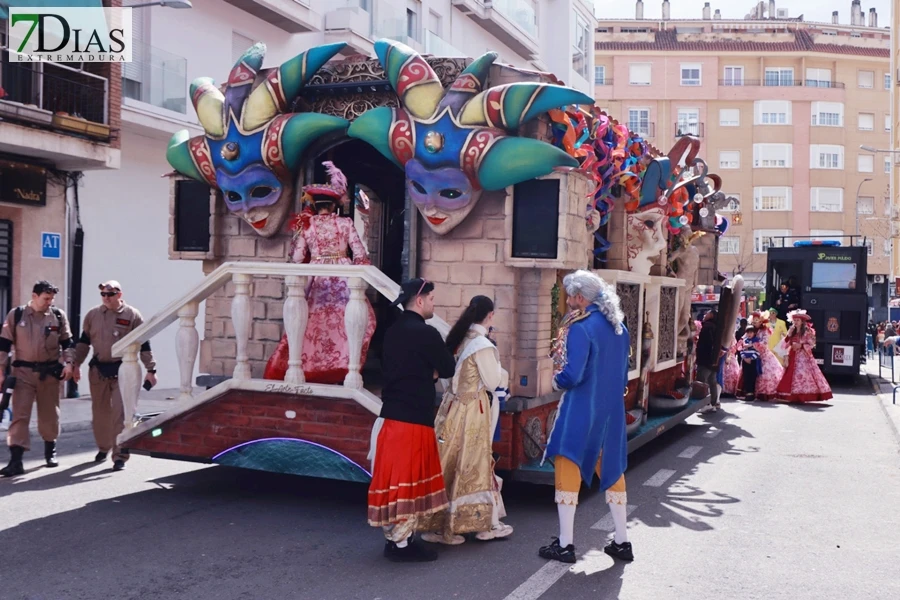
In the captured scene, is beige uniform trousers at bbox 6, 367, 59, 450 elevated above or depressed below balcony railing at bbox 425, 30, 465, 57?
below

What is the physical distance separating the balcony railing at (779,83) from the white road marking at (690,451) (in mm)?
44510

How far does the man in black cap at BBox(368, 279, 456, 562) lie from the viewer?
5562 mm

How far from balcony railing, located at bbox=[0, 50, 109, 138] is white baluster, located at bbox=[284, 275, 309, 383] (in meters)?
8.94

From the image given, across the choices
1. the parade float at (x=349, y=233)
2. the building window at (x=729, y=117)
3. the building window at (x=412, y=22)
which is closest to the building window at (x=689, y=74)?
the building window at (x=729, y=117)

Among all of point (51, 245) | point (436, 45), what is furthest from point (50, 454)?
point (436, 45)

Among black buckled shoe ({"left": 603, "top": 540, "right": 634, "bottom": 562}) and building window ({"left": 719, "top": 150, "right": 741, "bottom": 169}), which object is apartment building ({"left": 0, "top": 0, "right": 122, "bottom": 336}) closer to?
black buckled shoe ({"left": 603, "top": 540, "right": 634, "bottom": 562})

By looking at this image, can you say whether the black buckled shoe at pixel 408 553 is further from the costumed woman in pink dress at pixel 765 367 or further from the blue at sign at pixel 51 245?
the costumed woman in pink dress at pixel 765 367

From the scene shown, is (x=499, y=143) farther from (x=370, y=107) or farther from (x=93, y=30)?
(x=93, y=30)

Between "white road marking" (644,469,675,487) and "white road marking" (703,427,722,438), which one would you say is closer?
"white road marking" (644,469,675,487)

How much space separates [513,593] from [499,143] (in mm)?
3167

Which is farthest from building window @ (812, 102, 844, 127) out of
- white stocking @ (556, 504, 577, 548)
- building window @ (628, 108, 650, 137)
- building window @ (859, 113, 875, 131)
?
white stocking @ (556, 504, 577, 548)

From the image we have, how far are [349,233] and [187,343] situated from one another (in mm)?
1511

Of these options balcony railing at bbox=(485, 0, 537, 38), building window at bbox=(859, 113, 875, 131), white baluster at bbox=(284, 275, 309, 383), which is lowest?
white baluster at bbox=(284, 275, 309, 383)

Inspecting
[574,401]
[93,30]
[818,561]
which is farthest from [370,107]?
[93,30]
